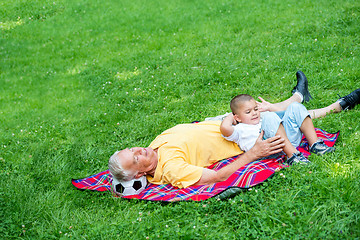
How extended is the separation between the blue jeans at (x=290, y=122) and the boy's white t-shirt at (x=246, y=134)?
0.21 meters

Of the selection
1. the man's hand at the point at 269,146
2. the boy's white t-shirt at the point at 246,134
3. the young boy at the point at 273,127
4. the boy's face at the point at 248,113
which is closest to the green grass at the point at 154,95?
the young boy at the point at 273,127

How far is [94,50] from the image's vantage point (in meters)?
11.9

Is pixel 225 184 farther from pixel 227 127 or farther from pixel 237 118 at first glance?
pixel 237 118

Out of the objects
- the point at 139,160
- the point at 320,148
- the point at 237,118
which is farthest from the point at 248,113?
the point at 139,160

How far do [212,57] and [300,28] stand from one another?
2549 mm

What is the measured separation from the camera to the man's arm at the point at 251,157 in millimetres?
4590

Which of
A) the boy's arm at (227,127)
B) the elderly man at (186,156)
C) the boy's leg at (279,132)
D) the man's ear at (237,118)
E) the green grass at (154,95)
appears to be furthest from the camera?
the man's ear at (237,118)

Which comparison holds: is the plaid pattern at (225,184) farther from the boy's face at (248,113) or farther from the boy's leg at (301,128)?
the boy's face at (248,113)

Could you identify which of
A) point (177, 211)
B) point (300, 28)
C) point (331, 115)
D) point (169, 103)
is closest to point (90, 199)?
point (177, 211)

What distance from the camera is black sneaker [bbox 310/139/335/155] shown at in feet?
15.0

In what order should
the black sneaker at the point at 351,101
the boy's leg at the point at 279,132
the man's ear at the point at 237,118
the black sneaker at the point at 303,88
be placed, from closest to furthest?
the boy's leg at the point at 279,132 < the man's ear at the point at 237,118 < the black sneaker at the point at 351,101 < the black sneaker at the point at 303,88

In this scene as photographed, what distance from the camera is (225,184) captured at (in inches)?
177

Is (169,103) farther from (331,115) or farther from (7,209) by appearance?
(7,209)

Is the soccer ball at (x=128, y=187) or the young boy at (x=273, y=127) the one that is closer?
the young boy at (x=273, y=127)
